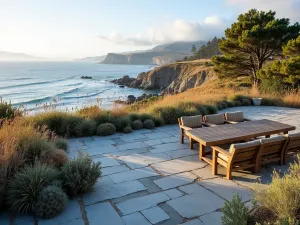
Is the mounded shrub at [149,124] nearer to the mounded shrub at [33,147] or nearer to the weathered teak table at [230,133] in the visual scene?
the weathered teak table at [230,133]

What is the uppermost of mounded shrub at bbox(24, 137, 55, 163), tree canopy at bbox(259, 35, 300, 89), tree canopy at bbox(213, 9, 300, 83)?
tree canopy at bbox(213, 9, 300, 83)

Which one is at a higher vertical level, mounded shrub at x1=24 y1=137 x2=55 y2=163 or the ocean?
mounded shrub at x1=24 y1=137 x2=55 y2=163

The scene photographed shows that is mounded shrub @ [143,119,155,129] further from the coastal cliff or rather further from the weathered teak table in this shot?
the coastal cliff

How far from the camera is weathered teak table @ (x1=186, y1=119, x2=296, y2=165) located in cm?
366

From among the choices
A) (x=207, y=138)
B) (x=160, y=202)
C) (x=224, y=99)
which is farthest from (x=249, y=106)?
(x=160, y=202)

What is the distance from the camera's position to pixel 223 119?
16.6 feet

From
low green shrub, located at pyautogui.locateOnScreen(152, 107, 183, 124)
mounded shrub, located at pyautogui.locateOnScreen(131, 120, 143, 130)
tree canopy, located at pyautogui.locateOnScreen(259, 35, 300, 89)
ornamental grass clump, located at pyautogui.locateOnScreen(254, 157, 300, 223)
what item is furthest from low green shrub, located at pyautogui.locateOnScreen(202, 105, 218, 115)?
ornamental grass clump, located at pyautogui.locateOnScreen(254, 157, 300, 223)

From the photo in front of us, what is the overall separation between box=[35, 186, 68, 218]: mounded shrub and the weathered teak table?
2025 mm

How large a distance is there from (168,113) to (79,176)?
12.6 ft

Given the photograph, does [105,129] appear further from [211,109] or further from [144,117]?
[211,109]

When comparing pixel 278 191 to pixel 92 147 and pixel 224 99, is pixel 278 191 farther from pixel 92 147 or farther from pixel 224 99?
pixel 224 99

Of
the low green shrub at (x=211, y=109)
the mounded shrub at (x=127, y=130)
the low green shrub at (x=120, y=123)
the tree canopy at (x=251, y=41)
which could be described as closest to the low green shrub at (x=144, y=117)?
the low green shrub at (x=120, y=123)

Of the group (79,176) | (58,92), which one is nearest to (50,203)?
(79,176)

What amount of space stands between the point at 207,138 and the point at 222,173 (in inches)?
21.1
